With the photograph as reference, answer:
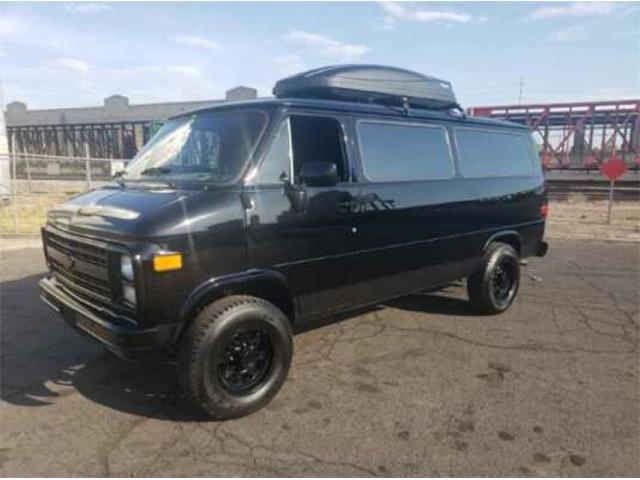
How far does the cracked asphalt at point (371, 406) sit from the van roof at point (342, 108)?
2.21 m

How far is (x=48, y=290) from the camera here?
446 centimetres

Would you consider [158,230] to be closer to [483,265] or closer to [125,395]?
[125,395]

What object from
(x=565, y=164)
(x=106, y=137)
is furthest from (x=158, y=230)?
(x=106, y=137)

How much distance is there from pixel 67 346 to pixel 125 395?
1.37 meters

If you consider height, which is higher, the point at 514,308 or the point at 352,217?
the point at 352,217

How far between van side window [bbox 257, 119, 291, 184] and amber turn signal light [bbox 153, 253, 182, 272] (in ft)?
2.82

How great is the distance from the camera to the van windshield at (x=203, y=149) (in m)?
4.01

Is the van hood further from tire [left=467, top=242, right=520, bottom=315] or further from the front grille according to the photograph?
tire [left=467, top=242, right=520, bottom=315]

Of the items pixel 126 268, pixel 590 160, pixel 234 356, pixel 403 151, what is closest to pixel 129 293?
pixel 126 268

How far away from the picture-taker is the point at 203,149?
4.31 meters

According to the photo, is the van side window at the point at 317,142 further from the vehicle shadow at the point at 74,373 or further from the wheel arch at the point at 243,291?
the vehicle shadow at the point at 74,373

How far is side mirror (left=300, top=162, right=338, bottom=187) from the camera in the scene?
13.3 ft

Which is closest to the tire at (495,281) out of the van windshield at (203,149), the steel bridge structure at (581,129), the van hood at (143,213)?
the van windshield at (203,149)

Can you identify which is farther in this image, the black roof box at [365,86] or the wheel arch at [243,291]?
the black roof box at [365,86]
